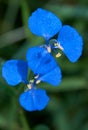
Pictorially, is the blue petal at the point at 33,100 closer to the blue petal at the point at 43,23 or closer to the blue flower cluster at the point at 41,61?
the blue flower cluster at the point at 41,61

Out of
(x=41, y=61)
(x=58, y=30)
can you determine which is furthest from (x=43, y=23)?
(x=41, y=61)

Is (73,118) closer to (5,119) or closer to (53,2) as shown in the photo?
(5,119)

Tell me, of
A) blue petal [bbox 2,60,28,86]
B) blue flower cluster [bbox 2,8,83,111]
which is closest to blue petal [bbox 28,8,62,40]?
blue flower cluster [bbox 2,8,83,111]

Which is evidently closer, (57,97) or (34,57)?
(34,57)

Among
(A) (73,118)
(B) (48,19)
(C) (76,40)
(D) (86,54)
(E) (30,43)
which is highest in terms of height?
(B) (48,19)

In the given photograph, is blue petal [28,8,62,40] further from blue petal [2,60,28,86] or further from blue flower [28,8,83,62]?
blue petal [2,60,28,86]

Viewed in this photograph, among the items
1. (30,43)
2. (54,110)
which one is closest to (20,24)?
(30,43)

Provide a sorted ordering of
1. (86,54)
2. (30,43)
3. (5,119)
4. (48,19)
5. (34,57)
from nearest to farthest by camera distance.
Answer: (34,57) < (48,19) < (5,119) < (30,43) < (86,54)

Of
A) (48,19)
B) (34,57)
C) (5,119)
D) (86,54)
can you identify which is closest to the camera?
(34,57)
